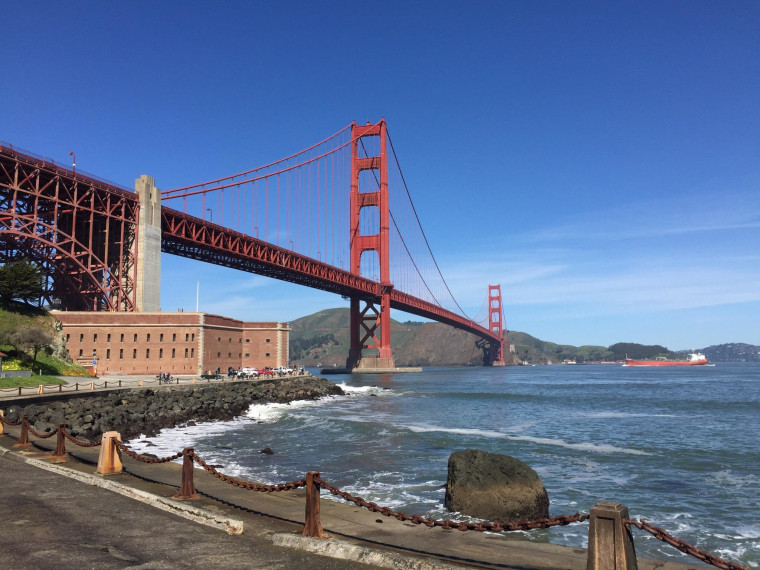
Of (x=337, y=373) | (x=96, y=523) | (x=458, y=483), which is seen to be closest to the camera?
(x=96, y=523)

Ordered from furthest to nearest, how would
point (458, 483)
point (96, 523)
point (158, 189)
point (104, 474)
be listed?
point (158, 189) → point (458, 483) → point (104, 474) → point (96, 523)

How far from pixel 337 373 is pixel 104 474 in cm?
9947

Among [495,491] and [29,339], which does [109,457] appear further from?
[29,339]

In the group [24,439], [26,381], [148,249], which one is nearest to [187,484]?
[24,439]

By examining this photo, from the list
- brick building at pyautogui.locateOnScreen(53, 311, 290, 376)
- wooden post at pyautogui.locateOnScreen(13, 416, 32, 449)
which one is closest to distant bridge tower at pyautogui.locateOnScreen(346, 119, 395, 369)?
brick building at pyautogui.locateOnScreen(53, 311, 290, 376)

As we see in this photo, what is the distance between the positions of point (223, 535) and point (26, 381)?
29132mm

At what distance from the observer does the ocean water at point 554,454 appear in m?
12.4

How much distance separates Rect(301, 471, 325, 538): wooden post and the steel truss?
151ft

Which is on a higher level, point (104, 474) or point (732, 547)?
point (104, 474)

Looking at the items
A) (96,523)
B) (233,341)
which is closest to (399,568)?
(96,523)

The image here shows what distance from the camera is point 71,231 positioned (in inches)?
2074

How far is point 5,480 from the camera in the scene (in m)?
10.8

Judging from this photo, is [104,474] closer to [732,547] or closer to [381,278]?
[732,547]

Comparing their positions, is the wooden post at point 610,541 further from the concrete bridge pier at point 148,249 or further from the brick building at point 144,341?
the concrete bridge pier at point 148,249
